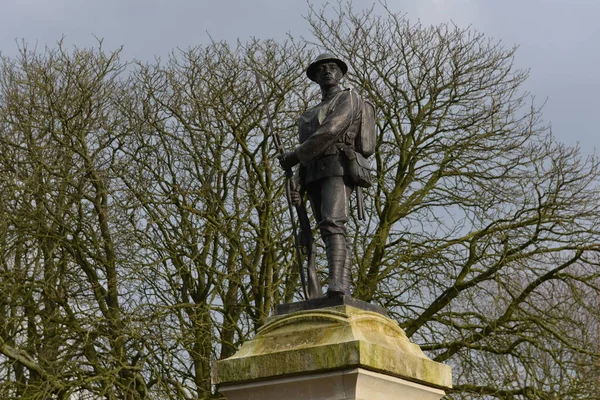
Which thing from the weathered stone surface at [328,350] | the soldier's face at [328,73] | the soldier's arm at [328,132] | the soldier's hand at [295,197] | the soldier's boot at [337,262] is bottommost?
the weathered stone surface at [328,350]

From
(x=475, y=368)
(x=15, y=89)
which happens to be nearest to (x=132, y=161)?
(x=15, y=89)

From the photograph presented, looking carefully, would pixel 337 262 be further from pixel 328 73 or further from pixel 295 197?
pixel 328 73

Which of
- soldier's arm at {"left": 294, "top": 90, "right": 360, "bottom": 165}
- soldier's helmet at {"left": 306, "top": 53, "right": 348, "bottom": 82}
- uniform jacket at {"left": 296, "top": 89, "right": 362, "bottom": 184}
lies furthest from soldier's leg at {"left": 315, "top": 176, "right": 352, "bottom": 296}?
soldier's helmet at {"left": 306, "top": 53, "right": 348, "bottom": 82}

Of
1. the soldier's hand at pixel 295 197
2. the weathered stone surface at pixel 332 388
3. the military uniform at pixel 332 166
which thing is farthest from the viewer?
the soldier's hand at pixel 295 197

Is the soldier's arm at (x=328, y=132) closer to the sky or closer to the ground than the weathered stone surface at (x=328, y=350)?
closer to the sky

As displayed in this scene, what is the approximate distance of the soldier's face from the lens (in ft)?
26.8

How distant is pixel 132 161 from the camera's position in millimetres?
17312

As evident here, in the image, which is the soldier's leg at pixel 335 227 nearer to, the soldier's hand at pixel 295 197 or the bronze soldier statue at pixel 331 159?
the bronze soldier statue at pixel 331 159

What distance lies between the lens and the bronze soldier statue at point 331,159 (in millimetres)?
7852

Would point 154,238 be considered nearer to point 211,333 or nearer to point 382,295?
point 211,333

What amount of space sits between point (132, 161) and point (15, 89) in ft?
7.05

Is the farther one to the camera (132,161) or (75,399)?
(132,161)

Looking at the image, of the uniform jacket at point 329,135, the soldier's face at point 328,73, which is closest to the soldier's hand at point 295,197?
the uniform jacket at point 329,135

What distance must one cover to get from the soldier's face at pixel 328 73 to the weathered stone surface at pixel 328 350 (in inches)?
69.5
